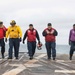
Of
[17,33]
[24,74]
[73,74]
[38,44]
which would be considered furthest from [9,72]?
[38,44]

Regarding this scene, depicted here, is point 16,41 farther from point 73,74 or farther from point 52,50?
point 73,74

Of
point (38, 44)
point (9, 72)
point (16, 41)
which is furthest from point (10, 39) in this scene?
point (9, 72)

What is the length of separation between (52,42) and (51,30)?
2.27 ft

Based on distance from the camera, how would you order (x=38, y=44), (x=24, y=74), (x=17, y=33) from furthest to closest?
(x=38, y=44) < (x=17, y=33) < (x=24, y=74)

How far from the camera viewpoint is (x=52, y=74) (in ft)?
43.9

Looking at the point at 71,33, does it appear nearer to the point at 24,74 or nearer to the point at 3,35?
the point at 3,35

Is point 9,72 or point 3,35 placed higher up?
point 3,35

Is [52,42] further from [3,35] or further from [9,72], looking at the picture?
[9,72]

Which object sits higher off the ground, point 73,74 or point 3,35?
point 3,35

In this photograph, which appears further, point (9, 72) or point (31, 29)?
point (31, 29)

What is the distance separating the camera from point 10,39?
68.4ft

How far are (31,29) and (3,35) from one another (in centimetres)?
160

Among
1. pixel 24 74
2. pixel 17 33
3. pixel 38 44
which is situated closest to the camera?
pixel 24 74

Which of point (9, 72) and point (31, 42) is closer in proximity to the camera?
point (9, 72)
